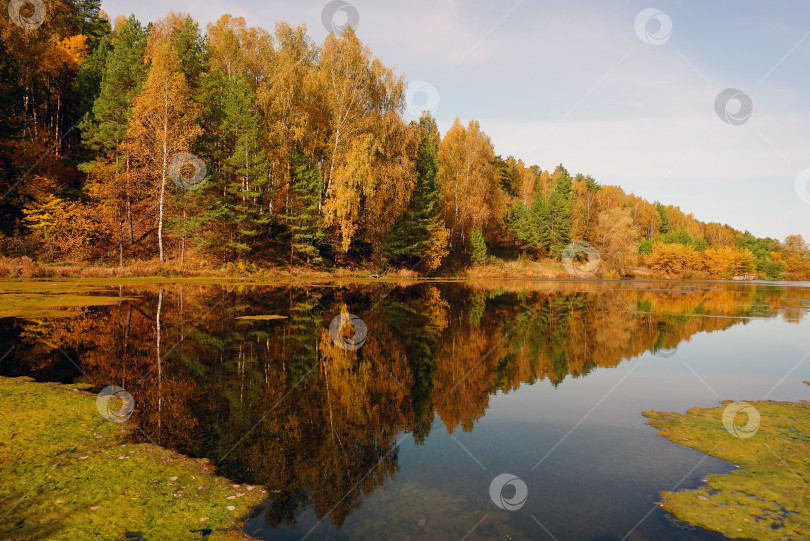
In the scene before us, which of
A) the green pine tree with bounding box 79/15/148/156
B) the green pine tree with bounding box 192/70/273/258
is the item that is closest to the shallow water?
the green pine tree with bounding box 192/70/273/258

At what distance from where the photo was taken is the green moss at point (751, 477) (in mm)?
5129

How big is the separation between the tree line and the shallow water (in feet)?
64.4

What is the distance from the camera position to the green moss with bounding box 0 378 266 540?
4629mm

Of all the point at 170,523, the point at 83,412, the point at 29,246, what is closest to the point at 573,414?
A: the point at 170,523

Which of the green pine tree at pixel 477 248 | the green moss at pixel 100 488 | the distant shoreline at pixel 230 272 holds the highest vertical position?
the green pine tree at pixel 477 248

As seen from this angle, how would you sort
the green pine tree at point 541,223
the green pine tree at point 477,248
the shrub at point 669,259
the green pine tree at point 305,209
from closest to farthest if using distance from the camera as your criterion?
the green pine tree at point 305,209 → the green pine tree at point 477,248 → the green pine tree at point 541,223 → the shrub at point 669,259

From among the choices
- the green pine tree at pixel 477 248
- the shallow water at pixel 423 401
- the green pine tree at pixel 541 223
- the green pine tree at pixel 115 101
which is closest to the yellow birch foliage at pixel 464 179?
the green pine tree at pixel 477 248

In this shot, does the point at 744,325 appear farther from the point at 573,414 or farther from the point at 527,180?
the point at 527,180

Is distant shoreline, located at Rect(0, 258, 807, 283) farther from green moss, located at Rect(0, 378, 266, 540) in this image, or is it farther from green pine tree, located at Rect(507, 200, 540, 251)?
green moss, located at Rect(0, 378, 266, 540)

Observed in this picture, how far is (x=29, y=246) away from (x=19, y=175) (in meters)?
6.63

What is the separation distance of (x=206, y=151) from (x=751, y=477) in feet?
147

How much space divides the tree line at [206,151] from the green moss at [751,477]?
35246 millimetres

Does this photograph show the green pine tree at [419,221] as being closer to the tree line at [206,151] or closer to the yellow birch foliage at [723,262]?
the tree line at [206,151]

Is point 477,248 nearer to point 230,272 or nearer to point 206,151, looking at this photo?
point 230,272
